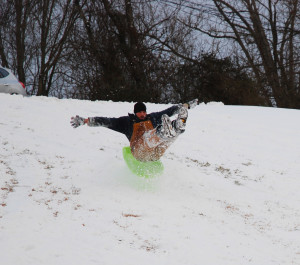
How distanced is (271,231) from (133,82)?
62.3ft

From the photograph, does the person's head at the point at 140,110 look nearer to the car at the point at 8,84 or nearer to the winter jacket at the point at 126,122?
the winter jacket at the point at 126,122

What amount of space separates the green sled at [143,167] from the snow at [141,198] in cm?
11

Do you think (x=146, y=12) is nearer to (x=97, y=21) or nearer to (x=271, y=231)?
(x=97, y=21)

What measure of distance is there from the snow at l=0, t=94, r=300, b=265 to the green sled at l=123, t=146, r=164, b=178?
11 cm

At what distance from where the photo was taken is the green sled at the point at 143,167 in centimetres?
764

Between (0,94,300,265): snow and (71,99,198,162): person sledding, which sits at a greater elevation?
(71,99,198,162): person sledding

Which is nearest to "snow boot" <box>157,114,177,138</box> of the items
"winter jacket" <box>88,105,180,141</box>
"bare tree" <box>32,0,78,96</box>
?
"winter jacket" <box>88,105,180,141</box>

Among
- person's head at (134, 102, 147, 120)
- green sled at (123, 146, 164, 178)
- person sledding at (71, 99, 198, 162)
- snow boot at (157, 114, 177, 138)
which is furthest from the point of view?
green sled at (123, 146, 164, 178)

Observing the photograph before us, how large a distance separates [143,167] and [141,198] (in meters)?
1.04

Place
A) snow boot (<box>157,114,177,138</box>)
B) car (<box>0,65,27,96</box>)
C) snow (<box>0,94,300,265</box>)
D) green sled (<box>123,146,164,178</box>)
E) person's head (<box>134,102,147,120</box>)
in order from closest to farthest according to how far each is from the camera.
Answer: snow (<box>0,94,300,265</box>) → snow boot (<box>157,114,177,138</box>) → person's head (<box>134,102,147,120</box>) → green sled (<box>123,146,164,178</box>) → car (<box>0,65,27,96</box>)

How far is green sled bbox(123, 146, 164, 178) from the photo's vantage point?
25.1 feet

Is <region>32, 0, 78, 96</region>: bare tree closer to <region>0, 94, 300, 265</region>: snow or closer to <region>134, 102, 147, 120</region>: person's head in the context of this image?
<region>0, 94, 300, 265</region>: snow

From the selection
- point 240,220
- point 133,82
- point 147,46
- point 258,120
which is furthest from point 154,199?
point 147,46

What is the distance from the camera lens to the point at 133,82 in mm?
24484
